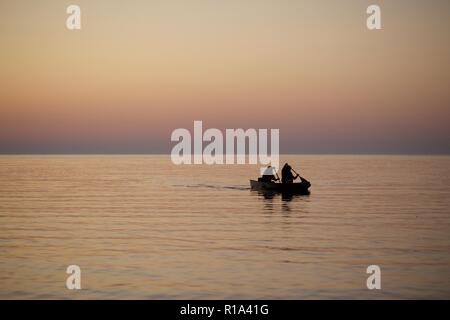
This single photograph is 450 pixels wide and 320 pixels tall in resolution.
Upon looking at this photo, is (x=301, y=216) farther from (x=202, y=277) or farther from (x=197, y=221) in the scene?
(x=202, y=277)

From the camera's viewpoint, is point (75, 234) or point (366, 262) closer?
point (366, 262)

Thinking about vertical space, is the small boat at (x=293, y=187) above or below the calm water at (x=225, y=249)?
above

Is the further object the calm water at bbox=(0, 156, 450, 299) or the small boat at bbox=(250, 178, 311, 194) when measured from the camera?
the small boat at bbox=(250, 178, 311, 194)

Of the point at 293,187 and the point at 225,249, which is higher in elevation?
the point at 293,187

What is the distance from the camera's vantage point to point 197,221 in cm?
3456

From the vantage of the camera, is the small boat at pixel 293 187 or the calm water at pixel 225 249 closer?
the calm water at pixel 225 249

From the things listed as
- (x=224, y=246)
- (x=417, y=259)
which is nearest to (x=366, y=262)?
(x=417, y=259)

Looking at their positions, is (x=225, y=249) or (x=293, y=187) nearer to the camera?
(x=225, y=249)

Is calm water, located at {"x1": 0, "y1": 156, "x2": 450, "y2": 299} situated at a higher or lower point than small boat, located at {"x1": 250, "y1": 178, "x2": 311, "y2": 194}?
lower
